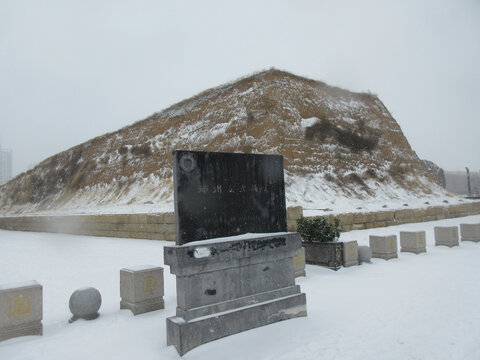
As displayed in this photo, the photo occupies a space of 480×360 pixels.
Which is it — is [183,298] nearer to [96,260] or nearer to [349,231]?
[96,260]

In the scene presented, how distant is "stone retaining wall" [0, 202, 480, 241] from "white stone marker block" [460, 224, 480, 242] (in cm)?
383

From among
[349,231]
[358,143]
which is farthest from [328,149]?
[349,231]

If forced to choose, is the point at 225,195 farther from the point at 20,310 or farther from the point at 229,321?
the point at 20,310

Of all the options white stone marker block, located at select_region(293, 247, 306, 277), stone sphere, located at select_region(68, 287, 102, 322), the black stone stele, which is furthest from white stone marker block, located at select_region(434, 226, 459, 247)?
stone sphere, located at select_region(68, 287, 102, 322)

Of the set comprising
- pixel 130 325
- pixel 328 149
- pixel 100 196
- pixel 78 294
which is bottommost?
pixel 130 325

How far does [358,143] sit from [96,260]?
1933 cm

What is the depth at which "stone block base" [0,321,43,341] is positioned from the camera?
16.0 feet

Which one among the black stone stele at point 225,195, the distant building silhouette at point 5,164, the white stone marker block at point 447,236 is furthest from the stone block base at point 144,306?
the distant building silhouette at point 5,164

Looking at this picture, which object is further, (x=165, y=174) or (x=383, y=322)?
(x=165, y=174)

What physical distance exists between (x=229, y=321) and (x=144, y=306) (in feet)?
6.88

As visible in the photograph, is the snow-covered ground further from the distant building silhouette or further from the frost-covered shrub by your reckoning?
the distant building silhouette

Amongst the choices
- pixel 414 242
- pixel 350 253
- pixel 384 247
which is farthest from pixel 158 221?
pixel 414 242

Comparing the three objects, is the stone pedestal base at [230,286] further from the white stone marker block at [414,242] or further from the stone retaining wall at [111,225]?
the stone retaining wall at [111,225]

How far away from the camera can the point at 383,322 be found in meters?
4.89
